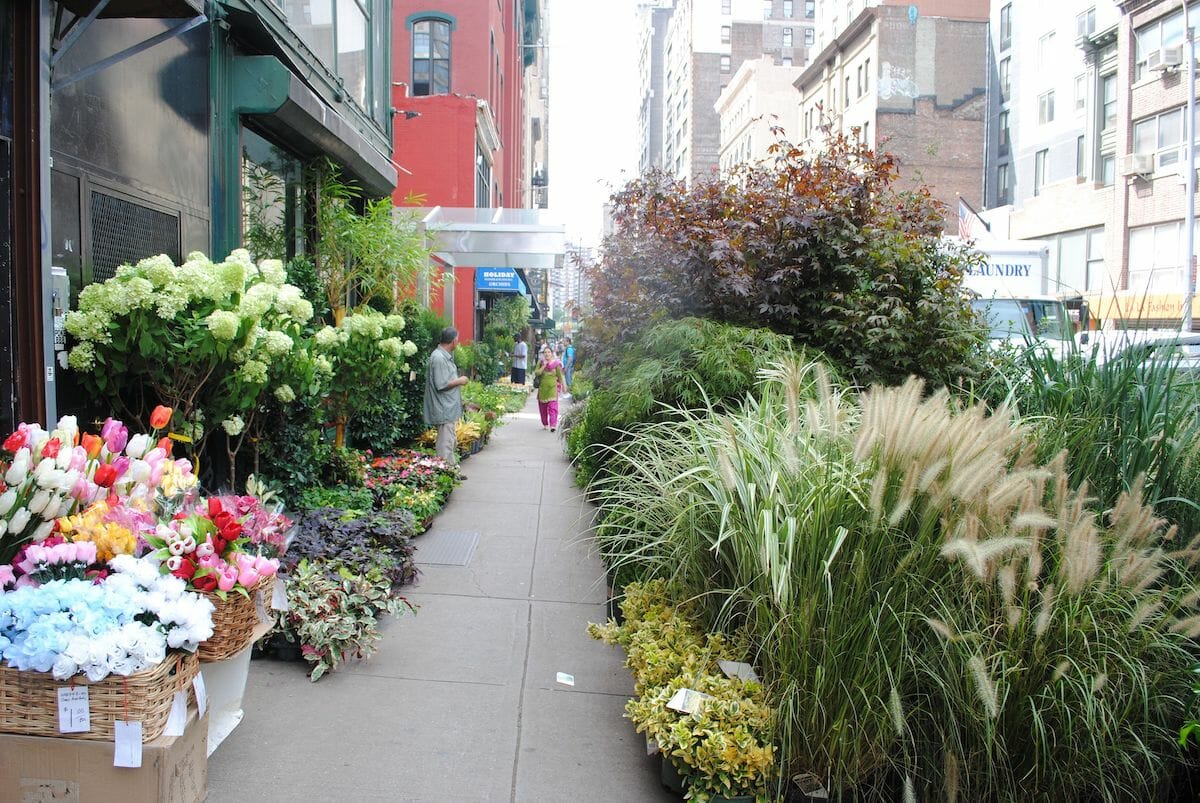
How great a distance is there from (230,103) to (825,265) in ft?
15.7

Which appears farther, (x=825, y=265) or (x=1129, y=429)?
(x=825, y=265)

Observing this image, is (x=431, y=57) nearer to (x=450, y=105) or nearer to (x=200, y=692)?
(x=450, y=105)

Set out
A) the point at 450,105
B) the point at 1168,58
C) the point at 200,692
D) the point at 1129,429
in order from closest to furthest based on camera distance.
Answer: the point at 200,692 < the point at 1129,429 < the point at 450,105 < the point at 1168,58

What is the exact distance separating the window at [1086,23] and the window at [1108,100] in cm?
197

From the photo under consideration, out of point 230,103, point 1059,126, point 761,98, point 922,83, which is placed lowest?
point 230,103

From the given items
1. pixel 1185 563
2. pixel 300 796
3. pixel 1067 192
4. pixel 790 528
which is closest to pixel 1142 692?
pixel 1185 563

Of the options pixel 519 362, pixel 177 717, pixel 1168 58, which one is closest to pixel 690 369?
pixel 177 717

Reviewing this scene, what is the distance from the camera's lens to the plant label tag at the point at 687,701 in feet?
11.8

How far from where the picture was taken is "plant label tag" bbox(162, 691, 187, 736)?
3.03 meters

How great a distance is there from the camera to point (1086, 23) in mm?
36531

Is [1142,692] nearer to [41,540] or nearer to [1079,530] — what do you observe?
[1079,530]

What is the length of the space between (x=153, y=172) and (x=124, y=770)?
401 cm

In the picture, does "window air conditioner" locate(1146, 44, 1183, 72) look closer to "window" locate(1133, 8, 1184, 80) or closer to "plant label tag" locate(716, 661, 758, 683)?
"window" locate(1133, 8, 1184, 80)

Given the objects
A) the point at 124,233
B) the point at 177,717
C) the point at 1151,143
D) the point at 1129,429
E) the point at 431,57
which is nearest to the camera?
the point at 177,717
